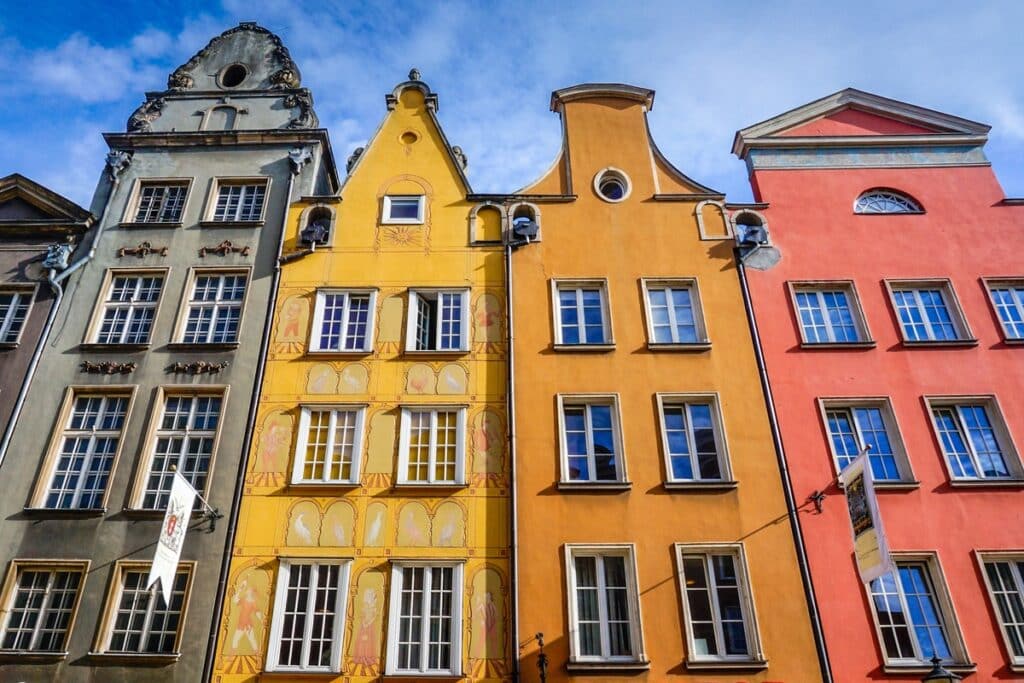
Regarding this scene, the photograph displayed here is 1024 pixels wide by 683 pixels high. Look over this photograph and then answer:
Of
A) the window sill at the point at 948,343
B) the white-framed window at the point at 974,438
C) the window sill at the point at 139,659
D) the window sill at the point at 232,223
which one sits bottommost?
the window sill at the point at 139,659

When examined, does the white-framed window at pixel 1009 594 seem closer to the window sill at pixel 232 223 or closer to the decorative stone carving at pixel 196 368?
the decorative stone carving at pixel 196 368

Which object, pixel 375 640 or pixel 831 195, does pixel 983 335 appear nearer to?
pixel 831 195

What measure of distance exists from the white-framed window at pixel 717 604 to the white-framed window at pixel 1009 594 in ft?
16.0

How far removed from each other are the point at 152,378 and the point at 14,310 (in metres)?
4.96

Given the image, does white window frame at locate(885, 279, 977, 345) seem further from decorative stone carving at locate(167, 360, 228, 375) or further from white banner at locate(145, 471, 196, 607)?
decorative stone carving at locate(167, 360, 228, 375)

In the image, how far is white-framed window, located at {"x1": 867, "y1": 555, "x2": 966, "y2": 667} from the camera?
1410 cm

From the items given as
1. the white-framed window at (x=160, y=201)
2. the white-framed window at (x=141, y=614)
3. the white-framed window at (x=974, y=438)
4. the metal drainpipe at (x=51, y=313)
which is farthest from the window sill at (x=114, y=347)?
the white-framed window at (x=974, y=438)

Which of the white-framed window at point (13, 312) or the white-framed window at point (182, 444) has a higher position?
the white-framed window at point (13, 312)

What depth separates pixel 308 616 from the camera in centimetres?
1465

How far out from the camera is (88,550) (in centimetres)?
1534

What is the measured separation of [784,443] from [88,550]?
15437mm

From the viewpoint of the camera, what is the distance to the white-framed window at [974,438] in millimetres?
16141

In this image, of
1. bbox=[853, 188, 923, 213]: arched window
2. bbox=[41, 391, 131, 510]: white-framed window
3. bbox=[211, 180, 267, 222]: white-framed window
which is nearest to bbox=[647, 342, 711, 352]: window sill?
bbox=[853, 188, 923, 213]: arched window

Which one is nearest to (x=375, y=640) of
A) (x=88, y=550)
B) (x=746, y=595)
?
(x=88, y=550)
